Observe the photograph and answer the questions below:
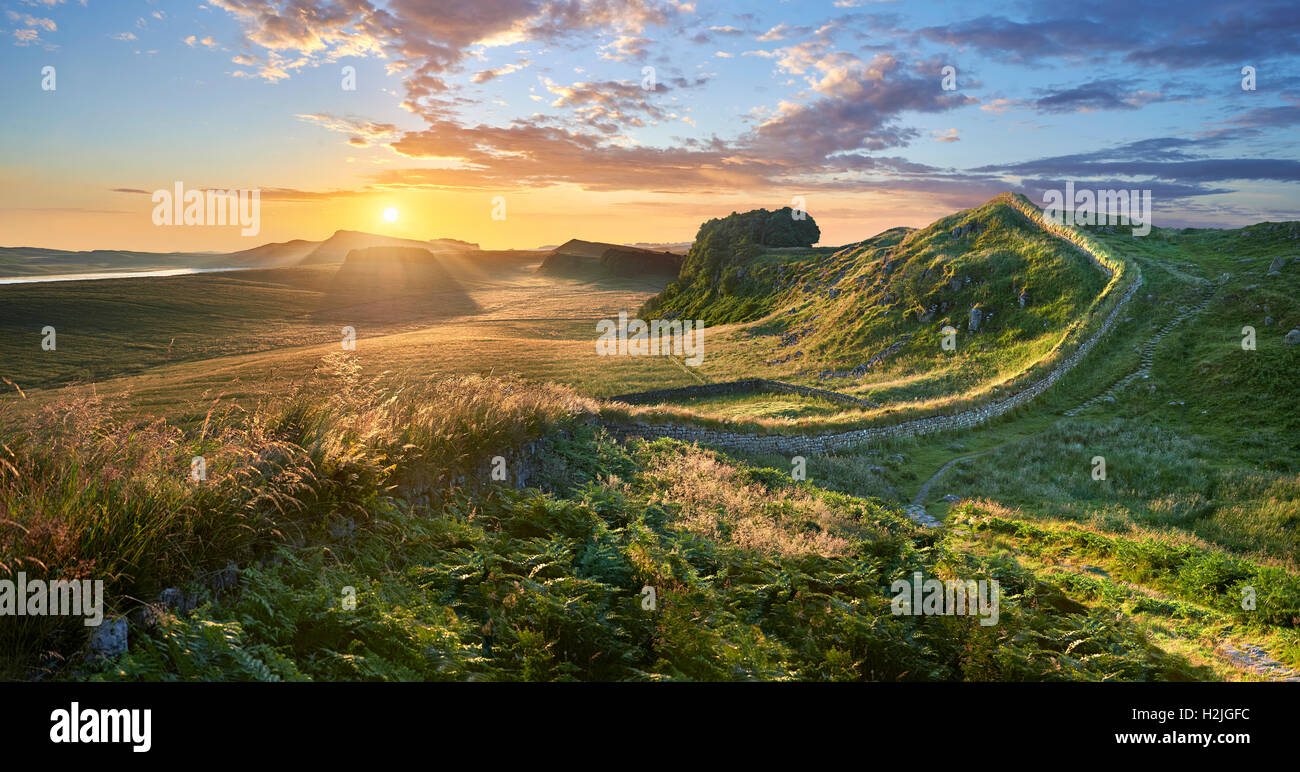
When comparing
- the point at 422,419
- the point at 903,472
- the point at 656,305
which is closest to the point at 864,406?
the point at 903,472

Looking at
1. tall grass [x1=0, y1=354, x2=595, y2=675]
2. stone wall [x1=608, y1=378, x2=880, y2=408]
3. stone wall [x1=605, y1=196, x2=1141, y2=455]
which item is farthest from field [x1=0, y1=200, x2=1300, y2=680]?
stone wall [x1=608, y1=378, x2=880, y2=408]

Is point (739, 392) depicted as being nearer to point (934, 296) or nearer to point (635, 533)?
point (934, 296)

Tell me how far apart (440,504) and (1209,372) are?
42.6m

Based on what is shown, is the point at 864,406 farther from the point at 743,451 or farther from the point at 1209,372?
the point at 1209,372

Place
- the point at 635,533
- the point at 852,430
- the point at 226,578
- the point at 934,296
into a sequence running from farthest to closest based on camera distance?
the point at 934,296 → the point at 852,430 → the point at 635,533 → the point at 226,578

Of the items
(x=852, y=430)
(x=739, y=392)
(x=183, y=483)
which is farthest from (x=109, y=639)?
(x=739, y=392)

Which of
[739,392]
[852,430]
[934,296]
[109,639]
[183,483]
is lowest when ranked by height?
[852,430]

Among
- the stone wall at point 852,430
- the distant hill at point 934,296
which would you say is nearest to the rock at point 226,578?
the stone wall at point 852,430

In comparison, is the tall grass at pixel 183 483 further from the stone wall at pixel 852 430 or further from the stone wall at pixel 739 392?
the stone wall at pixel 739 392

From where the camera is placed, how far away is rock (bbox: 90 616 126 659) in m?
4.26

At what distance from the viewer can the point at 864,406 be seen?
124ft

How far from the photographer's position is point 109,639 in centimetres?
431

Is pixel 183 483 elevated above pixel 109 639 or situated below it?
above
